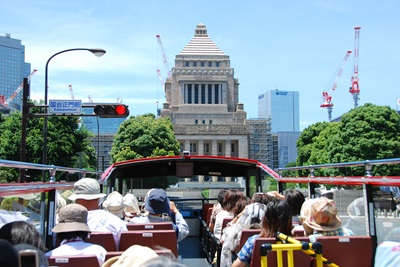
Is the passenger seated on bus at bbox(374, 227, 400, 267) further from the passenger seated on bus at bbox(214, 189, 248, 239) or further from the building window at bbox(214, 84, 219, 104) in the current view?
the building window at bbox(214, 84, 219, 104)

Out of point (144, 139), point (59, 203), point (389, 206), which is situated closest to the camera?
point (389, 206)

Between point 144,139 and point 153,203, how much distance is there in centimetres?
5511

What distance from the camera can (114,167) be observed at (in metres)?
12.6

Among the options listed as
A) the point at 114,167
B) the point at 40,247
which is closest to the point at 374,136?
the point at 114,167

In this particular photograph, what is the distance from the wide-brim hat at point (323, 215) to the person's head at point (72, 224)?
8.00 ft

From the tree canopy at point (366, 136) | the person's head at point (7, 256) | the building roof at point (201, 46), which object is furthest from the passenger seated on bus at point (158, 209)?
the building roof at point (201, 46)

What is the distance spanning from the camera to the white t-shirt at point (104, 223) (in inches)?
247

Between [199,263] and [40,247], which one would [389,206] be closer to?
[40,247]

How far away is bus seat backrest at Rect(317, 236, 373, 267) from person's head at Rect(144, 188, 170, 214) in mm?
2763

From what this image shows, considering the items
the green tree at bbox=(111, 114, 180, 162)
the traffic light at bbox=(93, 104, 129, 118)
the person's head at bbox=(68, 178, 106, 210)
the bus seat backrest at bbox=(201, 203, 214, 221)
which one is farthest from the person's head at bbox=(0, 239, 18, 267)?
the green tree at bbox=(111, 114, 180, 162)

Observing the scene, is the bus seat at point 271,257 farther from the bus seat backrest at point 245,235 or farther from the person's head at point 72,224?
the person's head at point 72,224

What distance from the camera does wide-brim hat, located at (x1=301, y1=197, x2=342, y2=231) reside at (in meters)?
5.33

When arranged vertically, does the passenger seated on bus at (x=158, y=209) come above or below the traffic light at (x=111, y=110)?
below

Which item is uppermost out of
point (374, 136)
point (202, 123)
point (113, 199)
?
point (202, 123)
